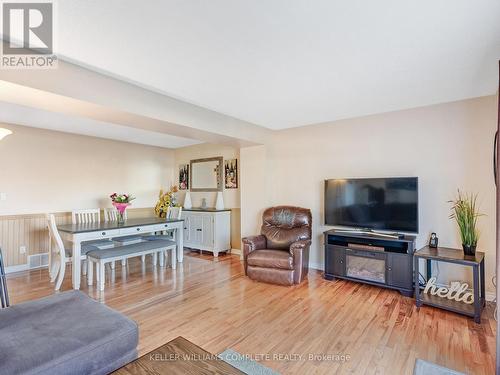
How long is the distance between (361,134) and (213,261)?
322 centimetres

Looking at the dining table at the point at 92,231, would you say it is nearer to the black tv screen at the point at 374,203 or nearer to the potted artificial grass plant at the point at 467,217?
the black tv screen at the point at 374,203

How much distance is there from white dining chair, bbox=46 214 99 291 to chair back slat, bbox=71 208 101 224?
2.08 feet

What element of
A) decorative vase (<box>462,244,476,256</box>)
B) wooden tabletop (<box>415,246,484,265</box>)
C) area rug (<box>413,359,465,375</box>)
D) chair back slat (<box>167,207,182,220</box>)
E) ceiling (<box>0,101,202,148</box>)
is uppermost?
ceiling (<box>0,101,202,148</box>)

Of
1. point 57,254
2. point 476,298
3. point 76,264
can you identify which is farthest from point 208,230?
point 476,298

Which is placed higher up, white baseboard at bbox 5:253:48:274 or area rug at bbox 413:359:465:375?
white baseboard at bbox 5:253:48:274

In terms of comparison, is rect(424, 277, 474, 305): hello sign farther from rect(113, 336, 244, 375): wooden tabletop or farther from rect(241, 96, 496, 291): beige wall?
rect(113, 336, 244, 375): wooden tabletop

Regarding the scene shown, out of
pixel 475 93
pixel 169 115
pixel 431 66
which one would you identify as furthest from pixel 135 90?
pixel 475 93

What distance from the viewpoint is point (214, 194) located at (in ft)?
18.8

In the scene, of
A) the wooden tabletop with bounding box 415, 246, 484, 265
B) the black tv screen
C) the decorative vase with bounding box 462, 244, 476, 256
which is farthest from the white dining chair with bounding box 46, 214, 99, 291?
the decorative vase with bounding box 462, 244, 476, 256

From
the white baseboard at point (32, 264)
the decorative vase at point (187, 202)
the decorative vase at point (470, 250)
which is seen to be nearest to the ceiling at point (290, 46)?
the decorative vase at point (470, 250)

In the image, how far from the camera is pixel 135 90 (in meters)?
2.70

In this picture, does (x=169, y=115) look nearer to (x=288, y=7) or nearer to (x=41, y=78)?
(x=41, y=78)

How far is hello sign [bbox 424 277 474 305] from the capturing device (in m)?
2.87

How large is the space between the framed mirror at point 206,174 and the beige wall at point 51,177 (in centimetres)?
114
